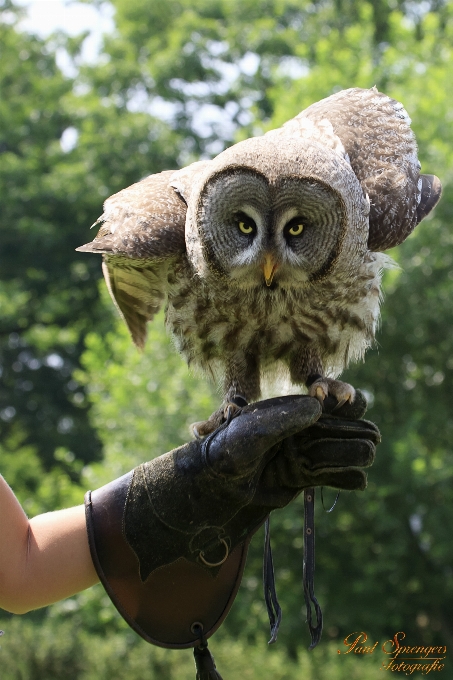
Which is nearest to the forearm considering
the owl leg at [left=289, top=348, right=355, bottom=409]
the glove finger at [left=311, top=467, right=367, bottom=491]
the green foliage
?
the glove finger at [left=311, top=467, right=367, bottom=491]

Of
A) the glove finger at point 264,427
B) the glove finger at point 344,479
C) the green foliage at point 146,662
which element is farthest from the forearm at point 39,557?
the green foliage at point 146,662

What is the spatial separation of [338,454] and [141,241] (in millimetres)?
1101

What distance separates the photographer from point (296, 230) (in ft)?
10.4

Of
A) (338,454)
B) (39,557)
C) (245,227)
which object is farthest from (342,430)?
(39,557)

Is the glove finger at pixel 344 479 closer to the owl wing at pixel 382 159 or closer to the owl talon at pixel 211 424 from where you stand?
the owl talon at pixel 211 424

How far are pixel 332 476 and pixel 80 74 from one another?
1750 cm

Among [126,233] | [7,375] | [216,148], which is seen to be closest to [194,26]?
[216,148]

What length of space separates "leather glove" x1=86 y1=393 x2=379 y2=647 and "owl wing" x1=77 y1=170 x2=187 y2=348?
0.86m

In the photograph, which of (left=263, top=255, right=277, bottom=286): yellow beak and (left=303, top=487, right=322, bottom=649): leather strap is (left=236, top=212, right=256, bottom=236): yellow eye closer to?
(left=263, top=255, right=277, bottom=286): yellow beak

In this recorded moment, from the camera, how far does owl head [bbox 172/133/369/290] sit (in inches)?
121

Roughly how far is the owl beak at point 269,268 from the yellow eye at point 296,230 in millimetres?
157

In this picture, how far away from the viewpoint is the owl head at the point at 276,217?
3.06 m

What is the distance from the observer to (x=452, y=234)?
9.00 meters

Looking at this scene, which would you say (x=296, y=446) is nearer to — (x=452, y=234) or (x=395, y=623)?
(x=452, y=234)
